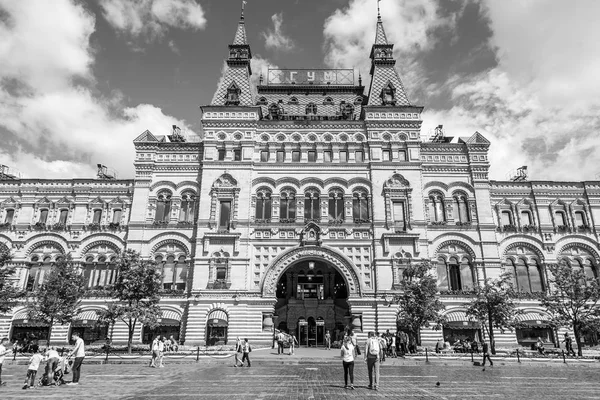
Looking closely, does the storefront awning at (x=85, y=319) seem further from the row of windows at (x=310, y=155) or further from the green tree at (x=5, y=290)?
the row of windows at (x=310, y=155)

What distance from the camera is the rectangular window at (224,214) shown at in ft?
141

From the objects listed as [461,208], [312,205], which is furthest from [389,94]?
[312,205]

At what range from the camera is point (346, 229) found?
139 feet

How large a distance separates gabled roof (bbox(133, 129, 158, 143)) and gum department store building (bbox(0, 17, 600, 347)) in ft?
0.59

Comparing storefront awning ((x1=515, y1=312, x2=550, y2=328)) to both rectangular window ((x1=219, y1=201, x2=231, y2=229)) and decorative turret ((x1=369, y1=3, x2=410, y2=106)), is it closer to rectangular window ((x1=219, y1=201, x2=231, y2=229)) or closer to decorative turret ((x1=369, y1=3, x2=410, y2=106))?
decorative turret ((x1=369, y1=3, x2=410, y2=106))

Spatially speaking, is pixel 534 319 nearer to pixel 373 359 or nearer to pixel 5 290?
pixel 373 359

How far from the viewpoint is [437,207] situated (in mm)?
44219

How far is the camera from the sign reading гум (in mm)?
53500

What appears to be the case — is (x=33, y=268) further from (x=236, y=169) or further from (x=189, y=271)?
(x=236, y=169)

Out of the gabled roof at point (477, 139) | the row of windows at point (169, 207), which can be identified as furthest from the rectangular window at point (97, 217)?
the gabled roof at point (477, 139)

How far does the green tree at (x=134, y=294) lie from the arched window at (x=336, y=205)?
1823cm

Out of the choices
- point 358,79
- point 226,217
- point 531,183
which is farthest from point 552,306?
point 358,79

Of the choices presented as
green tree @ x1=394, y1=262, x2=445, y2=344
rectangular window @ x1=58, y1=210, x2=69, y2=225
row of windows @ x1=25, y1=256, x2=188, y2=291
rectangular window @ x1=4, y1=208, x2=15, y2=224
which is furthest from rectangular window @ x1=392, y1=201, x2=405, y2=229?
rectangular window @ x1=4, y1=208, x2=15, y2=224

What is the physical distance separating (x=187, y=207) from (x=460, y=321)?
29304 mm
